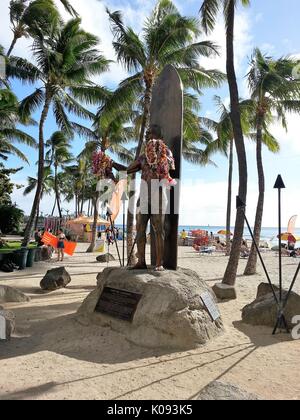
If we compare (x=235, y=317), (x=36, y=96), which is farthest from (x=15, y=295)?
(x=36, y=96)

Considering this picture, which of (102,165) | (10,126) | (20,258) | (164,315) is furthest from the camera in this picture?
(10,126)

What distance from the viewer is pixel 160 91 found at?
23.7 feet

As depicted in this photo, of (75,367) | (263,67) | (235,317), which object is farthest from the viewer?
(263,67)

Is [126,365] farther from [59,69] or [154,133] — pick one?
[59,69]

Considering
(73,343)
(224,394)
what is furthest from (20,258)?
(224,394)

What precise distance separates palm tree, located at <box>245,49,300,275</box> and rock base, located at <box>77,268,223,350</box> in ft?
30.3

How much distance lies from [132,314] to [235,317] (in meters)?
2.75

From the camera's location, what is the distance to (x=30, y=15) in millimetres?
15742

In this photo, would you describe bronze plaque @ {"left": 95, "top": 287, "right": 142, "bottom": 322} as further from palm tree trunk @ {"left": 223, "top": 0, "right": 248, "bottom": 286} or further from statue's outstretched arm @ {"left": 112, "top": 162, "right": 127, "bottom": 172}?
palm tree trunk @ {"left": 223, "top": 0, "right": 248, "bottom": 286}

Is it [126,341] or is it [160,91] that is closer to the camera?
[126,341]

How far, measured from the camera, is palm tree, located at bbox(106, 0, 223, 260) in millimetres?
13078

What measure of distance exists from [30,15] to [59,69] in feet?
8.21

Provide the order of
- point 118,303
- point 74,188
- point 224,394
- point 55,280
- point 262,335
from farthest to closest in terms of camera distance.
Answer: point 74,188, point 55,280, point 262,335, point 118,303, point 224,394
